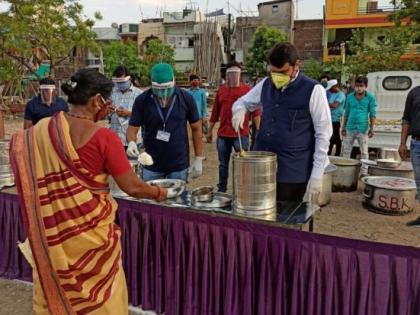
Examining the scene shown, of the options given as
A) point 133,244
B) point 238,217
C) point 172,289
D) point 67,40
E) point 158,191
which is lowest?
point 172,289

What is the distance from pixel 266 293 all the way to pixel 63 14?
1203 centimetres

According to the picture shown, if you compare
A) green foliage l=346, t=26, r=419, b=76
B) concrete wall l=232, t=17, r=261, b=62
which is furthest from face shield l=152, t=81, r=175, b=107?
concrete wall l=232, t=17, r=261, b=62

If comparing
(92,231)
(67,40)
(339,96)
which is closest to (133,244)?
(92,231)

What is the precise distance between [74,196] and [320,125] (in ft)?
5.03

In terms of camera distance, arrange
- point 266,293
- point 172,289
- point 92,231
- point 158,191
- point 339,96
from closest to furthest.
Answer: point 92,231, point 158,191, point 266,293, point 172,289, point 339,96

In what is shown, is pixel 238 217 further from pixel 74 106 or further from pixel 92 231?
pixel 74 106

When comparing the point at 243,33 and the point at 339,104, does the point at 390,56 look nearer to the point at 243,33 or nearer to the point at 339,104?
the point at 339,104

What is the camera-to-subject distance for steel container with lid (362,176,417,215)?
15.3ft

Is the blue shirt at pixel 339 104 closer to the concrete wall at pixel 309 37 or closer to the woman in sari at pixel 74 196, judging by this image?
the woman in sari at pixel 74 196

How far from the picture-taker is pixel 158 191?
1.87m

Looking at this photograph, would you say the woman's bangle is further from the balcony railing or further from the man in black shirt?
the balcony railing

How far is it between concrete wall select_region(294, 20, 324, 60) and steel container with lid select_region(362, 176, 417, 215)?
2605 cm

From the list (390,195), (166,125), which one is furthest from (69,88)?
(390,195)

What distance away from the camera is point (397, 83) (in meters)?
7.78
